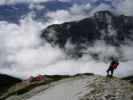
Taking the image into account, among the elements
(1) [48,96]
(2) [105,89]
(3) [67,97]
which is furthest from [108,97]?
(1) [48,96]

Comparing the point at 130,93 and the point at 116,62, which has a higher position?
the point at 116,62

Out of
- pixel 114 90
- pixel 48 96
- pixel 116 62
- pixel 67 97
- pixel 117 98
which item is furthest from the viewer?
pixel 116 62

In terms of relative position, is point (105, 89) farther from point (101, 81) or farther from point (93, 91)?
point (101, 81)

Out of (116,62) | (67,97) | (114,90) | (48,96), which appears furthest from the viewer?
(116,62)

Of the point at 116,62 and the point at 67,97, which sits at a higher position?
the point at 116,62

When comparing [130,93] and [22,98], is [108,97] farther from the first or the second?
[22,98]

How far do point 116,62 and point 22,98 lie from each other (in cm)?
1869

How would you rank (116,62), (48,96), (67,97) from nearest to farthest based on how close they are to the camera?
(67,97), (48,96), (116,62)

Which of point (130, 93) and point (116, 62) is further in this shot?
point (116, 62)

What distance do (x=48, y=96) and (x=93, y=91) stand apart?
11.5 m

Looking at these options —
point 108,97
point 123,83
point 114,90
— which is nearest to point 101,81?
point 123,83

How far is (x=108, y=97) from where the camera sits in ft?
159

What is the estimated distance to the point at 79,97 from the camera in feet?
173

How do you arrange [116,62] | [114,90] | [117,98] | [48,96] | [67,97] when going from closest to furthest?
[117,98] → [114,90] → [67,97] → [48,96] → [116,62]
